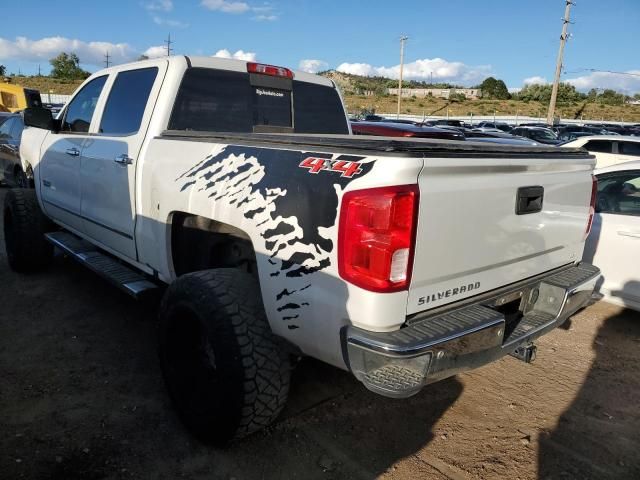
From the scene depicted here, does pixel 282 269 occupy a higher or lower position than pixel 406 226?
lower

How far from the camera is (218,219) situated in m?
2.70

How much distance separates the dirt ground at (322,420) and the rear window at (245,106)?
5.77 ft

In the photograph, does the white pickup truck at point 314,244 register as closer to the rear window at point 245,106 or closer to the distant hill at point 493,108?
the rear window at point 245,106

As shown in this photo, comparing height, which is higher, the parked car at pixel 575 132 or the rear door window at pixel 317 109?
the rear door window at pixel 317 109

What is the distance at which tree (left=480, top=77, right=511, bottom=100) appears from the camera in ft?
258

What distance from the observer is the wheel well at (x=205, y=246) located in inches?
121

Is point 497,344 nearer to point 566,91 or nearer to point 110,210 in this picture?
point 110,210

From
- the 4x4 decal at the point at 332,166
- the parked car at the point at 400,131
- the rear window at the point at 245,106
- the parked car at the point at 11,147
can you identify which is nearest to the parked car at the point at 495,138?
the parked car at the point at 400,131

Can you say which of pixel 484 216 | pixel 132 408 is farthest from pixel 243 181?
pixel 132 408

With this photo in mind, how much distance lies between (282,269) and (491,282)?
1.07m

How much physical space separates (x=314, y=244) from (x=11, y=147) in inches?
355

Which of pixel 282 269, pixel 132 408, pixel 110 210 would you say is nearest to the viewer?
pixel 282 269

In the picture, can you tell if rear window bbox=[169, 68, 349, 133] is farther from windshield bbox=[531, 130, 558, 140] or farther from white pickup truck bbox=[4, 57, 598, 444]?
windshield bbox=[531, 130, 558, 140]

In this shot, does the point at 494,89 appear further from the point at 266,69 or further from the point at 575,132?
the point at 266,69
